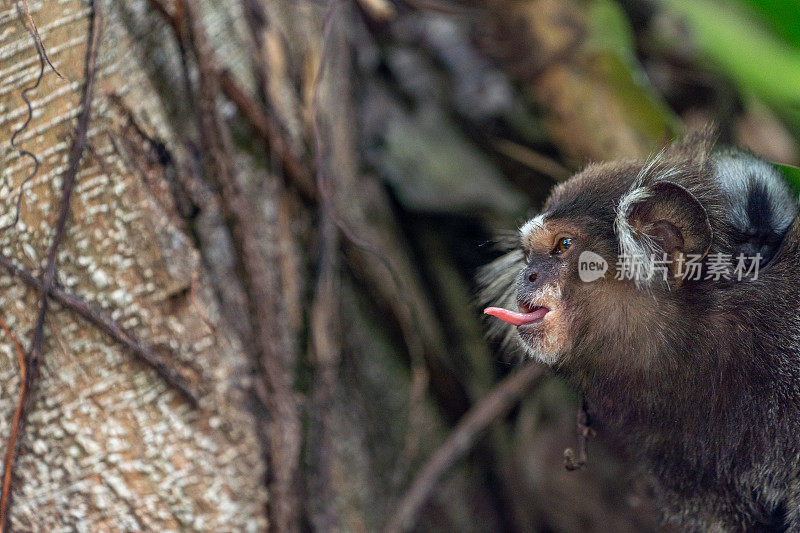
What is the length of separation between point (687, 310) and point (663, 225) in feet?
0.70

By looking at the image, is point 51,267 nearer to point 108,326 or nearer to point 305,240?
point 108,326

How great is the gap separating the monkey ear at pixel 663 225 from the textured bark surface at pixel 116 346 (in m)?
1.16

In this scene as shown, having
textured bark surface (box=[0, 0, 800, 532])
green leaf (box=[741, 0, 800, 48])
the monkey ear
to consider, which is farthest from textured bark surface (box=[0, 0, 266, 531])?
green leaf (box=[741, 0, 800, 48])

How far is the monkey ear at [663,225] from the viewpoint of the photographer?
150cm

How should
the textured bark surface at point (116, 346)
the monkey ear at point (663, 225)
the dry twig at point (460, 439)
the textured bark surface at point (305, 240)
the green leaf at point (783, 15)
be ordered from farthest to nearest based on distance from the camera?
the dry twig at point (460, 439) → the green leaf at point (783, 15) → the textured bark surface at point (305, 240) → the textured bark surface at point (116, 346) → the monkey ear at point (663, 225)

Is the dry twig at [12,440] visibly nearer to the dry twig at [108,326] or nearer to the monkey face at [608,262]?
the dry twig at [108,326]

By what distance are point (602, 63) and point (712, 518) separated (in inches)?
74.6

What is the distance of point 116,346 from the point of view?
1.82m

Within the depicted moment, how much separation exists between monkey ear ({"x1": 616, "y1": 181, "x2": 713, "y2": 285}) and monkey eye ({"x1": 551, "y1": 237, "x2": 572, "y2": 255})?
0.13 meters

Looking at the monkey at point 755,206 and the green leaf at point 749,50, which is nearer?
the monkey at point 755,206

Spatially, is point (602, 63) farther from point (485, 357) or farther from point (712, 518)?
point (712, 518)

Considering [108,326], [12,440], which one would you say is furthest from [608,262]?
[12,440]

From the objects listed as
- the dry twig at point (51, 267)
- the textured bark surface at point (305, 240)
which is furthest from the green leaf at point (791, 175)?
the dry twig at point (51, 267)

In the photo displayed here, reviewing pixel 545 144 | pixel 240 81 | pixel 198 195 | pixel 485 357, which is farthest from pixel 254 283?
pixel 545 144
